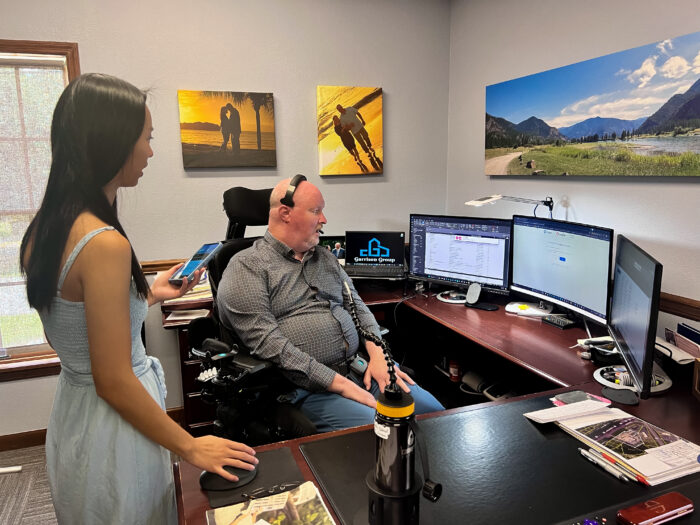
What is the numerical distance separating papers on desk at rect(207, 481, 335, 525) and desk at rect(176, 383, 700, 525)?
26 mm

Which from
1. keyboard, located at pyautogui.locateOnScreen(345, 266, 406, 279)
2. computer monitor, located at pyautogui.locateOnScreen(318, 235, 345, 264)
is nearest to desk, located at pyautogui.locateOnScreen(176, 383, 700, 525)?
keyboard, located at pyautogui.locateOnScreen(345, 266, 406, 279)

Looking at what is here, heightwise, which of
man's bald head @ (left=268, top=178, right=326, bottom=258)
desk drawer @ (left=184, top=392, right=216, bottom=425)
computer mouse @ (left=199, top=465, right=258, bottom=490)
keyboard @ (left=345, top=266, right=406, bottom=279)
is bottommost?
desk drawer @ (left=184, top=392, right=216, bottom=425)

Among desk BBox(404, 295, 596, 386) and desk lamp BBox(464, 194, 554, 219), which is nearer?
desk BBox(404, 295, 596, 386)

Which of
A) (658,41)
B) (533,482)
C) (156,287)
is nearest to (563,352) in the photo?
(533,482)

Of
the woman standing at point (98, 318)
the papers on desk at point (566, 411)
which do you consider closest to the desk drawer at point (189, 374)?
the woman standing at point (98, 318)

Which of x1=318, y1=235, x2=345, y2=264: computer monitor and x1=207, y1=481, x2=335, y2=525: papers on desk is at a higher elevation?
x1=318, y1=235, x2=345, y2=264: computer monitor

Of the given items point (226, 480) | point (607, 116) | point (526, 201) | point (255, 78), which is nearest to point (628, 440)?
point (226, 480)

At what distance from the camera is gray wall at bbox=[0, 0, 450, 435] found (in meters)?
2.79

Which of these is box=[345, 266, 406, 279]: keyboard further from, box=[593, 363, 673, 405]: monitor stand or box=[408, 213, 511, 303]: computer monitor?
box=[593, 363, 673, 405]: monitor stand

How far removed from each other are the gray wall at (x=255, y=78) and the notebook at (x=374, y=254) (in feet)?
0.92

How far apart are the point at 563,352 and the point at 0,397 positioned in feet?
9.63

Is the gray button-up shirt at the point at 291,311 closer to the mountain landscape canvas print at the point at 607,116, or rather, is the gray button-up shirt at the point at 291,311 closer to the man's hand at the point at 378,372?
the man's hand at the point at 378,372

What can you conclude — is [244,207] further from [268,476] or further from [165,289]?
[268,476]

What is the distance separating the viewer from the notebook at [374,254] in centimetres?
308
